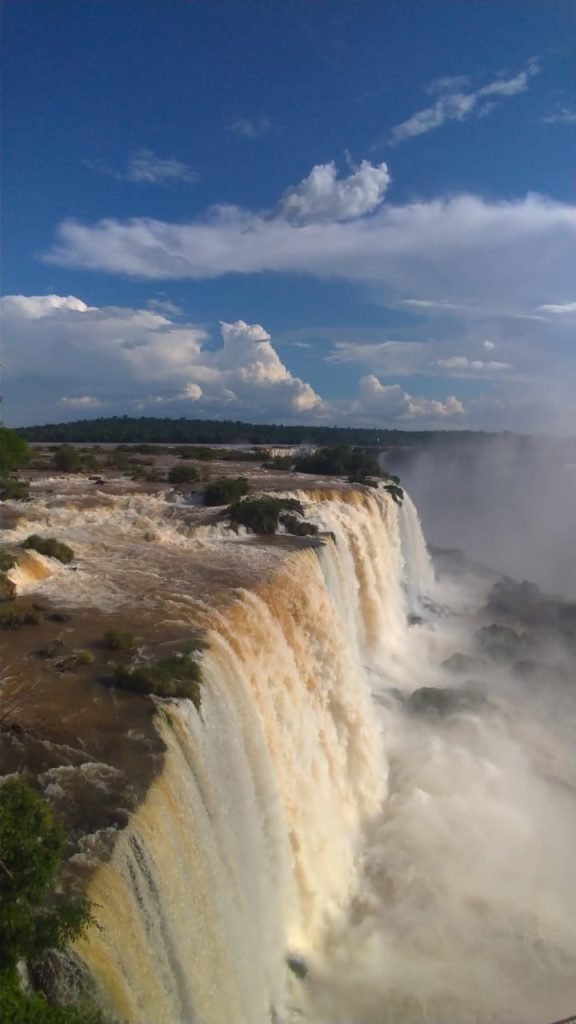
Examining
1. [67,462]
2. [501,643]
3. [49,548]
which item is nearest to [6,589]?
[49,548]

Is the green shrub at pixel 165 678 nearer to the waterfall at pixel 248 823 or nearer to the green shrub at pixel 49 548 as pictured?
the waterfall at pixel 248 823

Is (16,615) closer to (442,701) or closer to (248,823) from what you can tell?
(248,823)

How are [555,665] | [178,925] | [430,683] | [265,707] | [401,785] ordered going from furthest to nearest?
[555,665] → [430,683] → [401,785] → [265,707] → [178,925]

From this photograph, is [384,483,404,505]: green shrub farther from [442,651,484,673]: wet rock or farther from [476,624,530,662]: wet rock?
[442,651,484,673]: wet rock

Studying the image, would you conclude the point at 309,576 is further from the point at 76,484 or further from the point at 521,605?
the point at 521,605

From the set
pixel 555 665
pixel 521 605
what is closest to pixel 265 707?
pixel 555 665

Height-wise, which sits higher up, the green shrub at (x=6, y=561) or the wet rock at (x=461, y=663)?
the green shrub at (x=6, y=561)

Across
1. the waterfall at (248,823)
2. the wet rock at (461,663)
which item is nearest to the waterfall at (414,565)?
the wet rock at (461,663)
